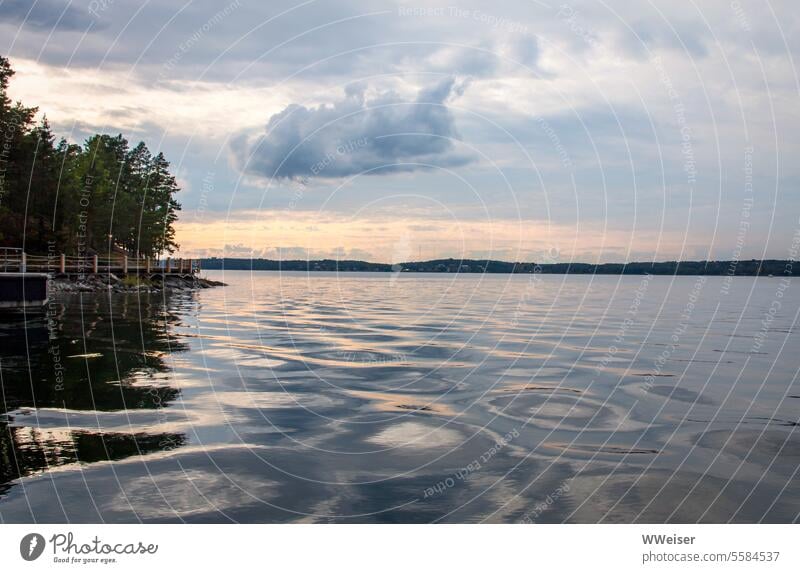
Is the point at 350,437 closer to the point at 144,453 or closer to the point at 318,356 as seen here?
the point at 144,453

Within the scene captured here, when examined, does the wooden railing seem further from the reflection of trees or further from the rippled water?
the rippled water

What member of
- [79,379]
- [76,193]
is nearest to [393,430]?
[79,379]

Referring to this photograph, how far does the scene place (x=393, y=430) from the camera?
57.6 ft

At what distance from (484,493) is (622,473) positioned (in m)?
3.19

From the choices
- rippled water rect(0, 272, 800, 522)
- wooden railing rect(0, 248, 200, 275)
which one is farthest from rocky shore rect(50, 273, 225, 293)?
rippled water rect(0, 272, 800, 522)

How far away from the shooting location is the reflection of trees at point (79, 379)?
14516 mm

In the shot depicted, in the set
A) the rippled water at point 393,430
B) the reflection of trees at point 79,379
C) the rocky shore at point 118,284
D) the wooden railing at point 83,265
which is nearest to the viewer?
the rippled water at point 393,430

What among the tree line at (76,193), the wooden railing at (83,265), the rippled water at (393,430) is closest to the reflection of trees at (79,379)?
the rippled water at (393,430)

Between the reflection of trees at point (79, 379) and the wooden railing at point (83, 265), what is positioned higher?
the wooden railing at point (83, 265)

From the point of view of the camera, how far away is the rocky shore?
82.4m

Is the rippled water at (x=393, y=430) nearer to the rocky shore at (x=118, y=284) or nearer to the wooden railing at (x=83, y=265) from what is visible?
the wooden railing at (x=83, y=265)

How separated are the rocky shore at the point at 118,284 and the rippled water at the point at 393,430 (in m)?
49.2

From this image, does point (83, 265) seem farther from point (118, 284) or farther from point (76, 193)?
point (76, 193)
